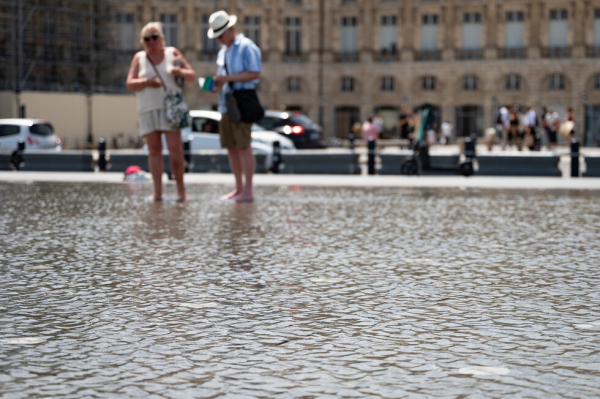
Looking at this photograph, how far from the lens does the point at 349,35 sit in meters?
69.9

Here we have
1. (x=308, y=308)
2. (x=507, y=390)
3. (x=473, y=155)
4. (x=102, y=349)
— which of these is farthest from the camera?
(x=473, y=155)

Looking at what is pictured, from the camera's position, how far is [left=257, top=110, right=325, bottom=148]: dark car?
3447cm

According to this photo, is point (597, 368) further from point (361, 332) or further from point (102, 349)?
point (102, 349)

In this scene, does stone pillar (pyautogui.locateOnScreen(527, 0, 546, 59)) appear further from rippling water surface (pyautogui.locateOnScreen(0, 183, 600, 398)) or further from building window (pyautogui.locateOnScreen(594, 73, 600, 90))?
rippling water surface (pyautogui.locateOnScreen(0, 183, 600, 398))

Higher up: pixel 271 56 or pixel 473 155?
pixel 271 56

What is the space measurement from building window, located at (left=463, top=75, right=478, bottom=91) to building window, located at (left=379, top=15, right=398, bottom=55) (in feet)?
15.1

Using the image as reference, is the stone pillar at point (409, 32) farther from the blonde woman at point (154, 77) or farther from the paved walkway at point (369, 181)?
the blonde woman at point (154, 77)

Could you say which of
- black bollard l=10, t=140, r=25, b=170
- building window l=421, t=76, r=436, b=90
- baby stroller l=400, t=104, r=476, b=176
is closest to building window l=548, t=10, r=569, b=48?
building window l=421, t=76, r=436, b=90

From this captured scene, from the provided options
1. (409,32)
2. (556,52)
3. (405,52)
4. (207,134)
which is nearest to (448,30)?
(409,32)

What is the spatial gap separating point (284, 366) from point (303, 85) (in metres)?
65.6

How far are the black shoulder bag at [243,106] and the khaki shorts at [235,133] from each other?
0.32 feet

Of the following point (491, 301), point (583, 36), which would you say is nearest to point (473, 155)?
point (491, 301)

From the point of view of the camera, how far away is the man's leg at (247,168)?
43.1 ft

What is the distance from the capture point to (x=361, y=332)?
17.7 feet
